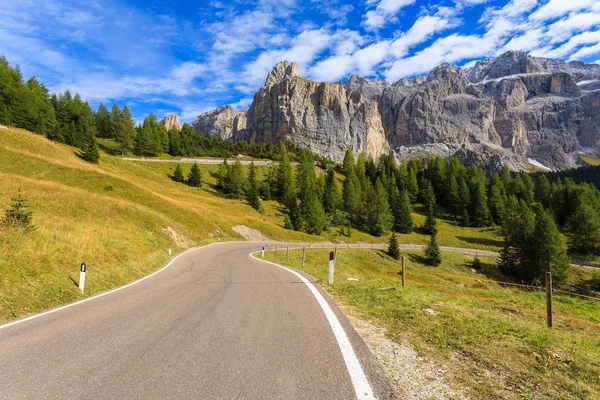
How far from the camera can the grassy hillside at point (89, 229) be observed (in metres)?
9.07

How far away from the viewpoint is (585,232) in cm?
6147

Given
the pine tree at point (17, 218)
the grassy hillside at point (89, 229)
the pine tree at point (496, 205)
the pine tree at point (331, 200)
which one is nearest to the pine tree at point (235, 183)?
the grassy hillside at point (89, 229)

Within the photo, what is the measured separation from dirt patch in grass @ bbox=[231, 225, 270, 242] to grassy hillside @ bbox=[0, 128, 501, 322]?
1.12 metres

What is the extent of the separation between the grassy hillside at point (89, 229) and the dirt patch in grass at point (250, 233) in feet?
3.66

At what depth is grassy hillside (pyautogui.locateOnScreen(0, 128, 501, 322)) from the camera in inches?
357

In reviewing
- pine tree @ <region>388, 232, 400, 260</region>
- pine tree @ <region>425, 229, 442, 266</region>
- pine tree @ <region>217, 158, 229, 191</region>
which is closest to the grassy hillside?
pine tree @ <region>388, 232, 400, 260</region>

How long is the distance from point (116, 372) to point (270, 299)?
499 centimetres

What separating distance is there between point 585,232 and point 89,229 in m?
84.8

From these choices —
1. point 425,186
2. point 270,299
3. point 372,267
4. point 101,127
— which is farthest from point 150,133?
point 270,299

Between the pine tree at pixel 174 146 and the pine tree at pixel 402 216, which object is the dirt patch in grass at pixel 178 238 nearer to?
the pine tree at pixel 402 216

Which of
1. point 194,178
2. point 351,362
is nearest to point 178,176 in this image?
point 194,178

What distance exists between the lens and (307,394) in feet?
10.9

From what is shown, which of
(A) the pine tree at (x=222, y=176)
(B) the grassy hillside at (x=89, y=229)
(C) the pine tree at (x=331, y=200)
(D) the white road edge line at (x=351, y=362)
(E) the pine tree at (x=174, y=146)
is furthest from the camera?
(E) the pine tree at (x=174, y=146)

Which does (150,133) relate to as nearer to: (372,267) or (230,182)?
(230,182)
